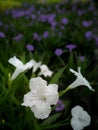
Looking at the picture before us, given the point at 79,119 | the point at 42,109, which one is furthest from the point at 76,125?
the point at 42,109

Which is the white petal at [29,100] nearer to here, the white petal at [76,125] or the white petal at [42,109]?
the white petal at [42,109]

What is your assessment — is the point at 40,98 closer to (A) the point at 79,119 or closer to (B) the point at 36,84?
(B) the point at 36,84

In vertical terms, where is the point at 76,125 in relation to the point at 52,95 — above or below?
below

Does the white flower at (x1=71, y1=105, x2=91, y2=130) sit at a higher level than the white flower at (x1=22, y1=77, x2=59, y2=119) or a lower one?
lower

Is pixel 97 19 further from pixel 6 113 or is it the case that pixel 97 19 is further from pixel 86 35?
pixel 6 113

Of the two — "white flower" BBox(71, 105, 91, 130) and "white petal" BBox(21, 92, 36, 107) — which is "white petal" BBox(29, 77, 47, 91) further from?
"white flower" BBox(71, 105, 91, 130)

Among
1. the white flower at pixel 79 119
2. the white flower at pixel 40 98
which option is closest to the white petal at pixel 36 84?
the white flower at pixel 40 98

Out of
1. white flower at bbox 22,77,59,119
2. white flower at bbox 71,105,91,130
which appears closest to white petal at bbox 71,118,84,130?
white flower at bbox 71,105,91,130
